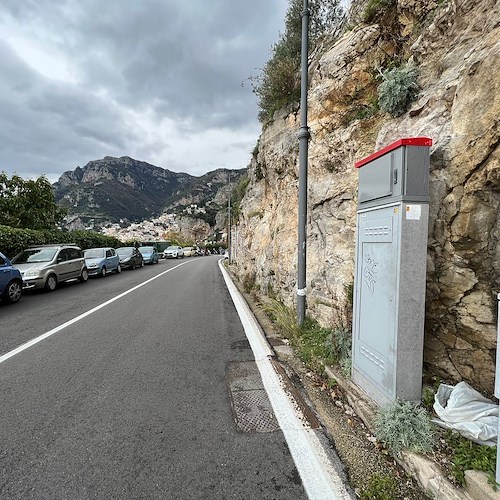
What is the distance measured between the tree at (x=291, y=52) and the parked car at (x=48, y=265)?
370 inches

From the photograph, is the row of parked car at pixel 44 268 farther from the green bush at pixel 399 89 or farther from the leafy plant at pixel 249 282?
the green bush at pixel 399 89

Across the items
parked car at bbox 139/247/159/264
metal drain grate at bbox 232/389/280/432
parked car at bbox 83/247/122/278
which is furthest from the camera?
parked car at bbox 139/247/159/264

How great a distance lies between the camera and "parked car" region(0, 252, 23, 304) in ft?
28.6

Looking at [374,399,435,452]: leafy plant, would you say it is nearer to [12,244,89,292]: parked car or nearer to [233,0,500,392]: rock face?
[233,0,500,392]: rock face

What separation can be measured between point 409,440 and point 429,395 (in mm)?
643

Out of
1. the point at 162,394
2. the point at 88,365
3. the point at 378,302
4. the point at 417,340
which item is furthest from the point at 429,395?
the point at 88,365

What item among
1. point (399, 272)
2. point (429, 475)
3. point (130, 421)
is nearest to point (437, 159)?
point (399, 272)

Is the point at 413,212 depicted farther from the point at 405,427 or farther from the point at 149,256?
the point at 149,256

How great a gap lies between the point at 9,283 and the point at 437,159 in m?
10.5

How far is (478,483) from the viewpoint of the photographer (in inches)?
76.9

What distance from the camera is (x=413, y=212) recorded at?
275 cm

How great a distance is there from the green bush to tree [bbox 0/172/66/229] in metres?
18.8

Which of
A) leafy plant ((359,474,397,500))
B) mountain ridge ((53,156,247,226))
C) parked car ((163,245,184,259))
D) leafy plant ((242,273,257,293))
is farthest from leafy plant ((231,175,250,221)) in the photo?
mountain ridge ((53,156,247,226))

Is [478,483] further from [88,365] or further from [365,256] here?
[88,365]
